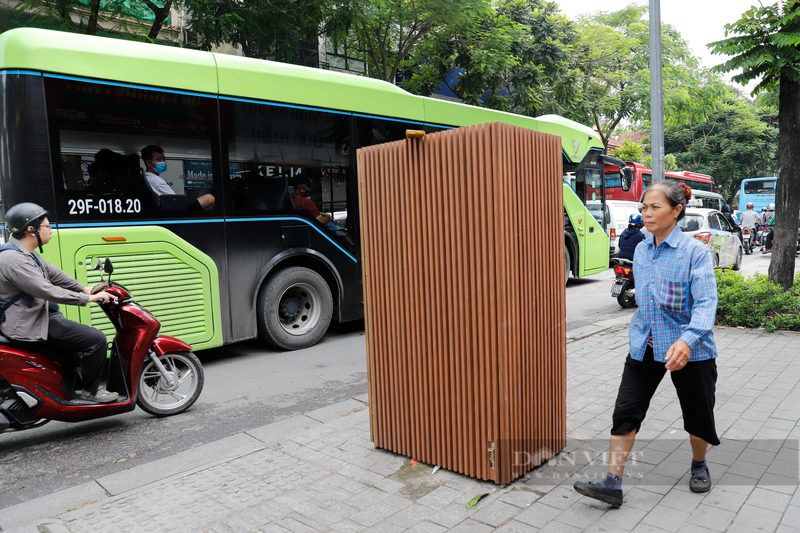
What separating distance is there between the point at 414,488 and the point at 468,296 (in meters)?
1.13

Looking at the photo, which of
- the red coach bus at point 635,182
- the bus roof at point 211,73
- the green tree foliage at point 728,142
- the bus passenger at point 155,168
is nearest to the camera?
the bus roof at point 211,73

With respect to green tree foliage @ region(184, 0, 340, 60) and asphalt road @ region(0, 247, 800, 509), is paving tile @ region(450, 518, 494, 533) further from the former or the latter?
green tree foliage @ region(184, 0, 340, 60)

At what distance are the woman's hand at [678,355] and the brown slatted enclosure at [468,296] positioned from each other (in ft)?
2.59

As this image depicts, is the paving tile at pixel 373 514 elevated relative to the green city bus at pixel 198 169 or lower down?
lower down

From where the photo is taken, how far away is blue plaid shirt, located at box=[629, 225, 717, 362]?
286cm

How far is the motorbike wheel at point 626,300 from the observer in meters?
9.55

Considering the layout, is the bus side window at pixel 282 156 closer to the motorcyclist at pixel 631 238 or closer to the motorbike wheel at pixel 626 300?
the motorcyclist at pixel 631 238

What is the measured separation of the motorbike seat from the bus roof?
2.57 m

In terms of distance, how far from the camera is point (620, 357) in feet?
20.3

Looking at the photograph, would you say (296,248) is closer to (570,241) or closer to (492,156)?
(492,156)

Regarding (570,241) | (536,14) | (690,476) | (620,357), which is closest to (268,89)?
(620,357)

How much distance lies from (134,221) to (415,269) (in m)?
3.59

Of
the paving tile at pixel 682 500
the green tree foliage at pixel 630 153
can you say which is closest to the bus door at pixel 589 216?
the paving tile at pixel 682 500

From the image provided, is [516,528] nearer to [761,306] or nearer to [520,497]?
[520,497]
